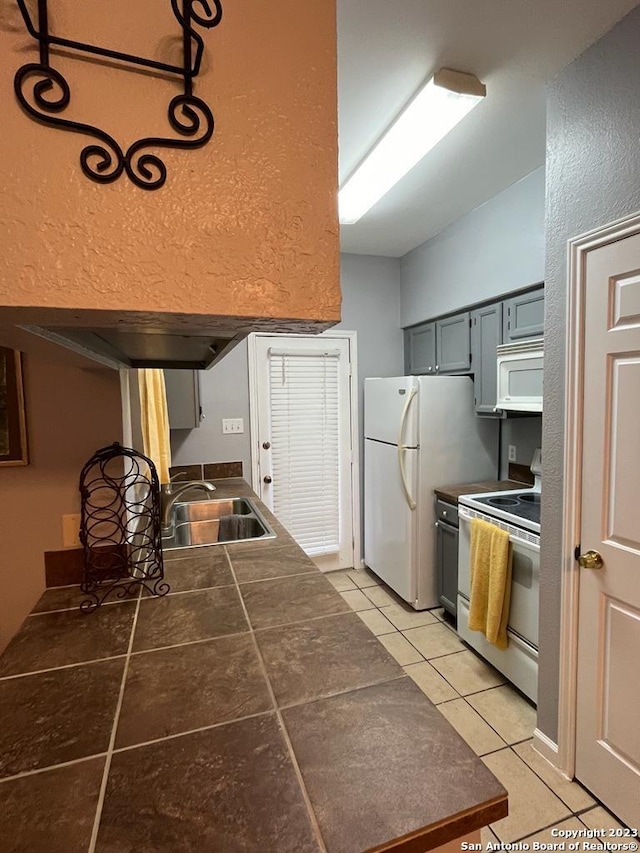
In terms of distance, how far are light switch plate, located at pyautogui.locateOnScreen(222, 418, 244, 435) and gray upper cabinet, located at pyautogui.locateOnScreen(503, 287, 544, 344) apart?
6.29ft

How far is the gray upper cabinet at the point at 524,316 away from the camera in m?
2.34

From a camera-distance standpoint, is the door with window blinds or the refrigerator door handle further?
the door with window blinds

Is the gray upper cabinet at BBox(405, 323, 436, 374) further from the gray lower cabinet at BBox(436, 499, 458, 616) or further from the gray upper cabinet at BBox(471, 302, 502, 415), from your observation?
the gray lower cabinet at BBox(436, 499, 458, 616)

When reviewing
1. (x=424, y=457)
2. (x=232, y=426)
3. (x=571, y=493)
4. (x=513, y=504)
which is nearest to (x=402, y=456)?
(x=424, y=457)

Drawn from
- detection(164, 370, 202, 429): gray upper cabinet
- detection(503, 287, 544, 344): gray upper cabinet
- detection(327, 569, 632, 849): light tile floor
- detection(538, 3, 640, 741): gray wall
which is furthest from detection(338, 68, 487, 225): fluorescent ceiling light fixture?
detection(327, 569, 632, 849): light tile floor

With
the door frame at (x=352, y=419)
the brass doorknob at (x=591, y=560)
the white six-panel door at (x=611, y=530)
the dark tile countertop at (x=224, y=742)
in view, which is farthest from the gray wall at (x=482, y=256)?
the dark tile countertop at (x=224, y=742)

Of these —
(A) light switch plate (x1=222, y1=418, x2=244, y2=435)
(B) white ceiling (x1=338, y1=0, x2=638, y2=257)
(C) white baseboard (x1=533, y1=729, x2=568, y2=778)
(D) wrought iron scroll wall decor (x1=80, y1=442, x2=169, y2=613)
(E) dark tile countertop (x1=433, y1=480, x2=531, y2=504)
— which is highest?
(B) white ceiling (x1=338, y1=0, x2=638, y2=257)

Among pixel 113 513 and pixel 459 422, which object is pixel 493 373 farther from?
pixel 113 513

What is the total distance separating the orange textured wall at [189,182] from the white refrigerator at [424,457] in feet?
7.82

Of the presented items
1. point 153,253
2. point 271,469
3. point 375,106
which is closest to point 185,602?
point 153,253

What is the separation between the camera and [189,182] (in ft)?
1.70

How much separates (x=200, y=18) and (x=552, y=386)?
1610 mm

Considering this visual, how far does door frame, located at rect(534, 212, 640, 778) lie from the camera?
1.53 metres

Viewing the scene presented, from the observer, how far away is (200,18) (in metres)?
0.51
